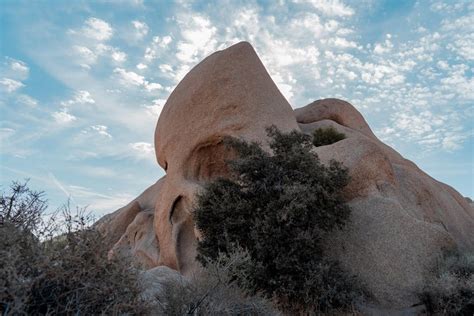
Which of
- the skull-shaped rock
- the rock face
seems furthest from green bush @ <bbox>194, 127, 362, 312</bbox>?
the skull-shaped rock

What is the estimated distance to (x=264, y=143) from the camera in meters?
14.3

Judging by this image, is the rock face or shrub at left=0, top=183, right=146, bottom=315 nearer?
shrub at left=0, top=183, right=146, bottom=315

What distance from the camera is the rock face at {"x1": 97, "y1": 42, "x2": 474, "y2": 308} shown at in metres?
10.8

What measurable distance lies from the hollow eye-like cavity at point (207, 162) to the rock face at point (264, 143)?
0.04m

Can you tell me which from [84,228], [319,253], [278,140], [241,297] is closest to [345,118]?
[278,140]

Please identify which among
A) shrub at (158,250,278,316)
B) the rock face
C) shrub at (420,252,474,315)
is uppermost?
the rock face

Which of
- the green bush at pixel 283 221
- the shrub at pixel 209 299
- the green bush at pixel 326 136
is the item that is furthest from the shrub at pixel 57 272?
the green bush at pixel 326 136

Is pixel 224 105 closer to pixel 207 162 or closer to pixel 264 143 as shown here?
pixel 207 162

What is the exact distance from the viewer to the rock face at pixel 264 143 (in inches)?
427

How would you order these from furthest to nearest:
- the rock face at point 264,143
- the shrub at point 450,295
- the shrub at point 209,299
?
the rock face at point 264,143
the shrub at point 450,295
the shrub at point 209,299

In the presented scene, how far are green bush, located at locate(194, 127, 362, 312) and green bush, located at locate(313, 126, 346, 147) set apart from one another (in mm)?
5875

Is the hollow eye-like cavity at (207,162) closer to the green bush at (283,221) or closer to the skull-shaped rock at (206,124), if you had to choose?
the skull-shaped rock at (206,124)

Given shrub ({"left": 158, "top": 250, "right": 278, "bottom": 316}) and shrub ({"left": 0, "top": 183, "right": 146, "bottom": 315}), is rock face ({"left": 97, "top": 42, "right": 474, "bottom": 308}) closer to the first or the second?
shrub ({"left": 158, "top": 250, "right": 278, "bottom": 316})

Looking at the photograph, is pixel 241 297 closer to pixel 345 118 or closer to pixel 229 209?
pixel 229 209
